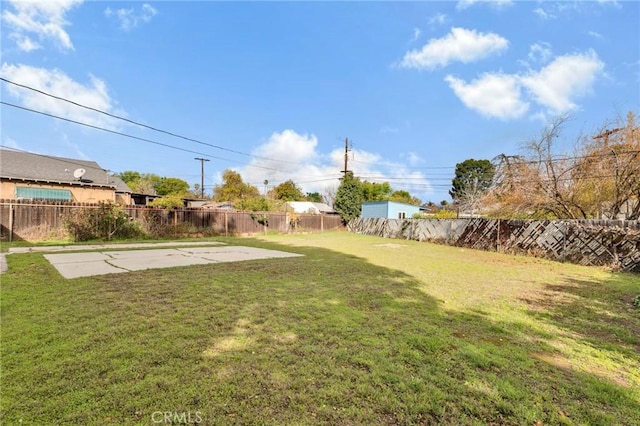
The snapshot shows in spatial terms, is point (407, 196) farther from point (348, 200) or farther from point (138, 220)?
point (138, 220)

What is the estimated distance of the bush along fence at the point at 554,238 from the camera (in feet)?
26.2

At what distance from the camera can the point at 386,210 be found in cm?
2545

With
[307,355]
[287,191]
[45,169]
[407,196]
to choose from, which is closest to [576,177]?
[307,355]

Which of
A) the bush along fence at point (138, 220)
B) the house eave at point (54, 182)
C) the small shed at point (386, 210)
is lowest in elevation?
the bush along fence at point (138, 220)

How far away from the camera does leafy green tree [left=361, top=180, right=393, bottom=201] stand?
37000 millimetres

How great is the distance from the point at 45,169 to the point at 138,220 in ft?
25.8

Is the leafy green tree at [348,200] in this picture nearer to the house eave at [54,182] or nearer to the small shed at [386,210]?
the small shed at [386,210]

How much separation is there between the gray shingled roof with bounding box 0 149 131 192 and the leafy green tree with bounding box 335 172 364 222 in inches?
617

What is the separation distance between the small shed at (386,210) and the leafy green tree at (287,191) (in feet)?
58.2

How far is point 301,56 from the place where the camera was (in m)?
15.1

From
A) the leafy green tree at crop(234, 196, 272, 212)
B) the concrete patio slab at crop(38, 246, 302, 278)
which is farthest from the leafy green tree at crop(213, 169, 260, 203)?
the concrete patio slab at crop(38, 246, 302, 278)

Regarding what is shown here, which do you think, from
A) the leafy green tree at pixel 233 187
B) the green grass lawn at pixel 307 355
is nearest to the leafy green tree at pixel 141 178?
the leafy green tree at pixel 233 187

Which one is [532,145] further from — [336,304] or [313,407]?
[313,407]

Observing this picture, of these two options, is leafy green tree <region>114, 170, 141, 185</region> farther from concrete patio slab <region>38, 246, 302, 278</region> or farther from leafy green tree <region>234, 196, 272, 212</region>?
concrete patio slab <region>38, 246, 302, 278</region>
